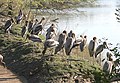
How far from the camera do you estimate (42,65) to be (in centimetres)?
1328

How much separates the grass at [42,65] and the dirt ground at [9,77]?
0.81 ft

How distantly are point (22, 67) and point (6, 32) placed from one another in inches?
230

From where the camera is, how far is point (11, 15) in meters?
27.0

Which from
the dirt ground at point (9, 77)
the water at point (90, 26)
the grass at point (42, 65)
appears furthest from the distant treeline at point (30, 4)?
the dirt ground at point (9, 77)

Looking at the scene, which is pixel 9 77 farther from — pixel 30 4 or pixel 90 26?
pixel 90 26

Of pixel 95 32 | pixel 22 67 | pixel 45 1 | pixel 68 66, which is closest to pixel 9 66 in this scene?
pixel 22 67

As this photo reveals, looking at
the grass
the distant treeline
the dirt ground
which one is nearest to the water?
the distant treeline

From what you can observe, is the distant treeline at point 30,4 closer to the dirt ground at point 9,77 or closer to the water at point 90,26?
the water at point 90,26

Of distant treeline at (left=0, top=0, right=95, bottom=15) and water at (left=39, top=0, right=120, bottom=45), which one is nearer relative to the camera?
distant treeline at (left=0, top=0, right=95, bottom=15)

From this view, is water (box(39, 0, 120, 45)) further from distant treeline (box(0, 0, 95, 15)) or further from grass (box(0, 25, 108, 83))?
grass (box(0, 25, 108, 83))

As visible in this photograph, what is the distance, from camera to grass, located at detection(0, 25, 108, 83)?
12.4m

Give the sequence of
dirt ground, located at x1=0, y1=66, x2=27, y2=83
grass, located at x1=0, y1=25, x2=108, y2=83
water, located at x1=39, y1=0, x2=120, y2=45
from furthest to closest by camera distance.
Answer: water, located at x1=39, y1=0, x2=120, y2=45, dirt ground, located at x1=0, y1=66, x2=27, y2=83, grass, located at x1=0, y1=25, x2=108, y2=83

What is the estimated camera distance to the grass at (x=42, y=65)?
12430 mm

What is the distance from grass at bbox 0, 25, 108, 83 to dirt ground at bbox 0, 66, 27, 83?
9.8 inches
